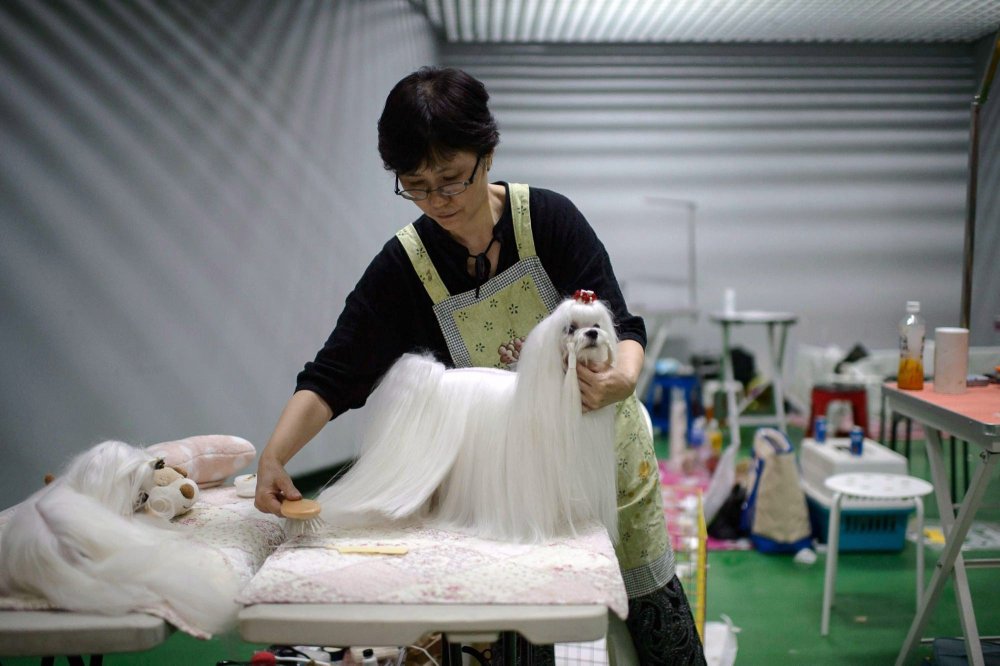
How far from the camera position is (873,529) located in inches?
129

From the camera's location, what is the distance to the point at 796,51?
19.5 feet

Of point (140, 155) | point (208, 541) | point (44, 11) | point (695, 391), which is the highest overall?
point (44, 11)

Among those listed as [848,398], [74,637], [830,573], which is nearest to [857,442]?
[830,573]

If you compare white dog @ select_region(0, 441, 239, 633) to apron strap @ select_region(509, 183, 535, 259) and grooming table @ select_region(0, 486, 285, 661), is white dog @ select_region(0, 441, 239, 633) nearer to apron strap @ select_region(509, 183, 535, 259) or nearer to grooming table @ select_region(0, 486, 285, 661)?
grooming table @ select_region(0, 486, 285, 661)

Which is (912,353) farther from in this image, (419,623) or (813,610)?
(419,623)

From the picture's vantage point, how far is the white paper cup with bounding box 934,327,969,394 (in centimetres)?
212

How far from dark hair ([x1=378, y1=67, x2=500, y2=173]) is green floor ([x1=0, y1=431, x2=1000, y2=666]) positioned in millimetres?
1459

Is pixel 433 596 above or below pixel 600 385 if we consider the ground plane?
below

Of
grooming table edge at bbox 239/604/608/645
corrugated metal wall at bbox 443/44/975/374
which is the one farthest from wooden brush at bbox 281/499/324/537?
corrugated metal wall at bbox 443/44/975/374

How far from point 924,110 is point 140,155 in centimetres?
459

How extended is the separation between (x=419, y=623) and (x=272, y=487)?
479 millimetres

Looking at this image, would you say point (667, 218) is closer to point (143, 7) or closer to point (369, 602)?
point (143, 7)

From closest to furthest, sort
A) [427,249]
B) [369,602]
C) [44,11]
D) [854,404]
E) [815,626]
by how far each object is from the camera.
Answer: [369,602] → [427,249] → [44,11] → [815,626] → [854,404]

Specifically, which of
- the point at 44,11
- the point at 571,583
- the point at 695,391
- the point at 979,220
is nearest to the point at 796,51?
the point at 695,391
